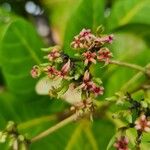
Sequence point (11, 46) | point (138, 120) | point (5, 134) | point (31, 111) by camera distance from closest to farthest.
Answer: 1. point (138, 120)
2. point (5, 134)
3. point (11, 46)
4. point (31, 111)

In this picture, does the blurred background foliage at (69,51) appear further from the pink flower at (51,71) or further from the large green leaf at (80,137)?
the pink flower at (51,71)

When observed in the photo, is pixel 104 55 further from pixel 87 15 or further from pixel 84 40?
pixel 87 15

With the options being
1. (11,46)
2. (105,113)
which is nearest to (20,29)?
(11,46)

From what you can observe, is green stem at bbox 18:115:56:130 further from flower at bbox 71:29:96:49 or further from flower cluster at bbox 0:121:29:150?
flower at bbox 71:29:96:49

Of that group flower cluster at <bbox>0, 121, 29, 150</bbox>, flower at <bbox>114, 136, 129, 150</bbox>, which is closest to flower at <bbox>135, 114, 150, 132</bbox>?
flower at <bbox>114, 136, 129, 150</bbox>

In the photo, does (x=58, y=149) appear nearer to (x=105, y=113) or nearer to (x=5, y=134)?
(x=105, y=113)

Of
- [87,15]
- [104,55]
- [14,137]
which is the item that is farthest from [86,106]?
[87,15]
